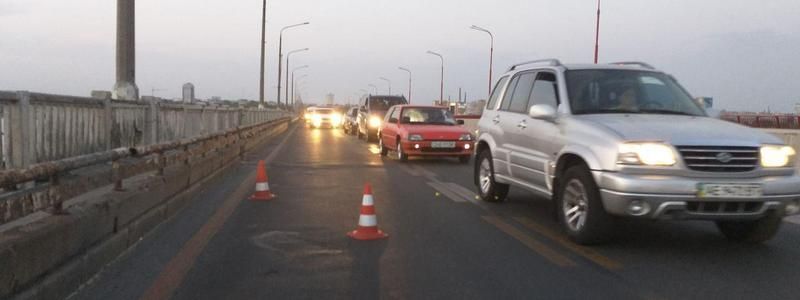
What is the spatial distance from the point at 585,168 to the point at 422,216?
2.53 m

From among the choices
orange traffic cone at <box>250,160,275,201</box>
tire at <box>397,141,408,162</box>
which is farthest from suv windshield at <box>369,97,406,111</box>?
orange traffic cone at <box>250,160,275,201</box>

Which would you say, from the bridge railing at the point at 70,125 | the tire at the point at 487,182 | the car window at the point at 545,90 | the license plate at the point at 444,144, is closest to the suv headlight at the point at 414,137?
the license plate at the point at 444,144

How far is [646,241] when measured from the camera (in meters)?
7.13

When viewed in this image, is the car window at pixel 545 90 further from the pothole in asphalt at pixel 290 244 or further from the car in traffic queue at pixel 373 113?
the car in traffic queue at pixel 373 113

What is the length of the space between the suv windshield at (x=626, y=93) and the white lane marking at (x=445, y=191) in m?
3.12

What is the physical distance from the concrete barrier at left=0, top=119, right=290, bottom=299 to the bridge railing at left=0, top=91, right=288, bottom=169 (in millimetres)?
722

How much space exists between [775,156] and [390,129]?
13.8 metres

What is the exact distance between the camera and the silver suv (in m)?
6.07

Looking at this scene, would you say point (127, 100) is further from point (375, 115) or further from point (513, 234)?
point (375, 115)

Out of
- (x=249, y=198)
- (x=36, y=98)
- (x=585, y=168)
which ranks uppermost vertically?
(x=36, y=98)

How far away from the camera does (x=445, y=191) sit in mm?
11438

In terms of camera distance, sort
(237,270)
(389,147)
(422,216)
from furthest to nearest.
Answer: (389,147) < (422,216) < (237,270)

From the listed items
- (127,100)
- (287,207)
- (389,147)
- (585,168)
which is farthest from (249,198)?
(389,147)

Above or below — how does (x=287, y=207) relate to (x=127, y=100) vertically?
below
